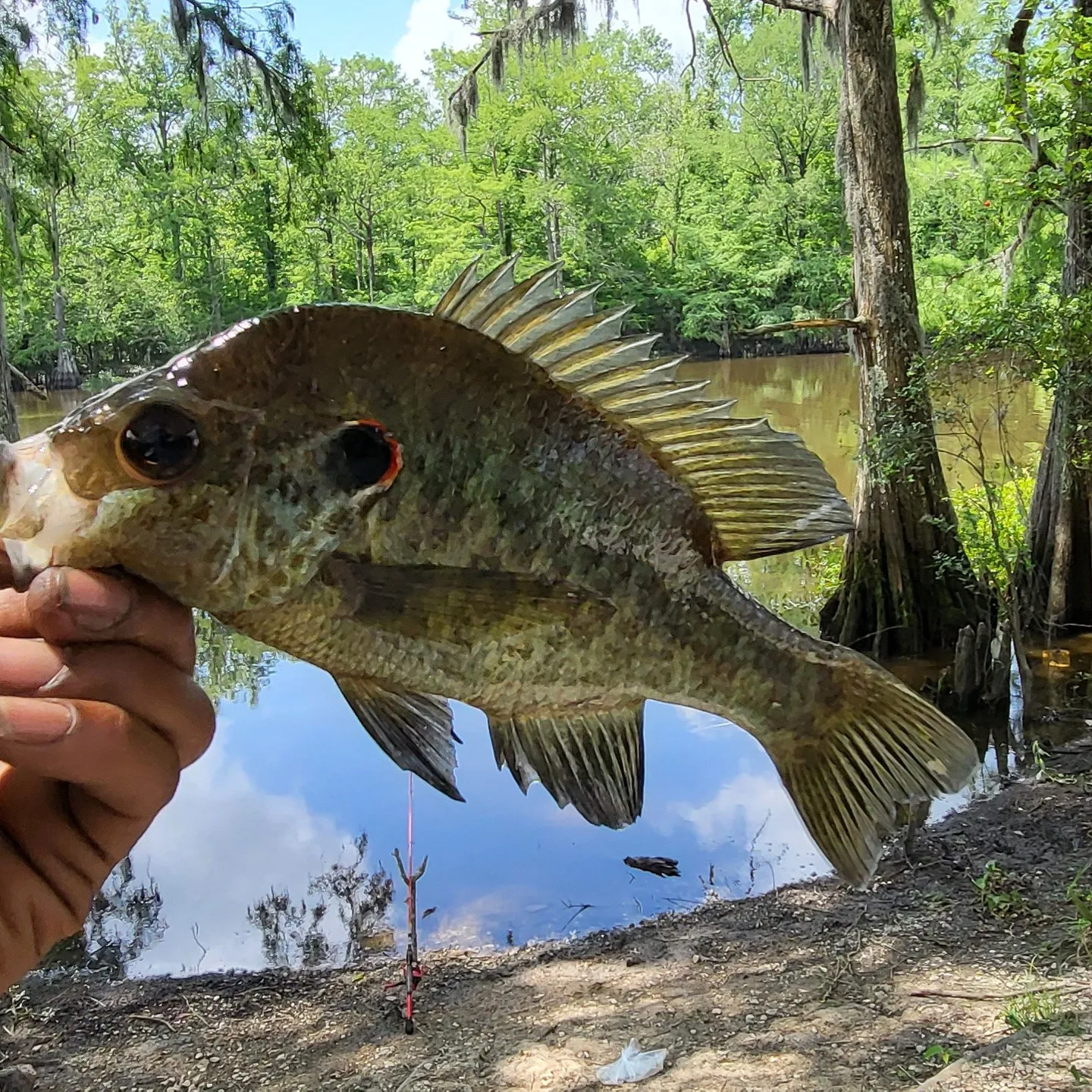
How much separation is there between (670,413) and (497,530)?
292mm

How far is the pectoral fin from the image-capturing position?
107 centimetres

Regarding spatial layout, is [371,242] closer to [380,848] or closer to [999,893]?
[380,848]

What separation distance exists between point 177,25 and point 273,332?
5524mm

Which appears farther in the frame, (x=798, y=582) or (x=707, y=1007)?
(x=798, y=582)

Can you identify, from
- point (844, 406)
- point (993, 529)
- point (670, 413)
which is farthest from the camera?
point (844, 406)

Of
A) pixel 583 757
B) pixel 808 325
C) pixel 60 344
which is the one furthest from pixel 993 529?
pixel 60 344

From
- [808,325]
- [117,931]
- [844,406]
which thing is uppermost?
[844,406]

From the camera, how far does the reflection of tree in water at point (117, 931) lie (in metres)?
5.64

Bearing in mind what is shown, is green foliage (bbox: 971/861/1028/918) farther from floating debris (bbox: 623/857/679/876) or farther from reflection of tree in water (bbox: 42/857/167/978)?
reflection of tree in water (bbox: 42/857/167/978)

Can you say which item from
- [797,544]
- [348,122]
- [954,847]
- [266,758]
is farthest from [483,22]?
[797,544]

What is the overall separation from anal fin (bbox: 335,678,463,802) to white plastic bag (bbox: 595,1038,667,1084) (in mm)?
3367

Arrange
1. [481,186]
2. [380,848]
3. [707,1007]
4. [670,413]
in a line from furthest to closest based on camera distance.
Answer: [481,186], [380,848], [707,1007], [670,413]

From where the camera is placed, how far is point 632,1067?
4000mm

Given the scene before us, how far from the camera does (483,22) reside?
17422 millimetres
